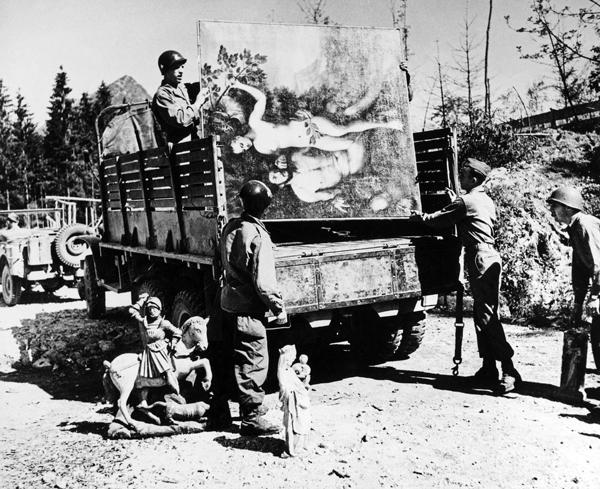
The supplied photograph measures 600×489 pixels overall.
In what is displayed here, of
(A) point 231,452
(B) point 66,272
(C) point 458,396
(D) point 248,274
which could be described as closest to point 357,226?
(C) point 458,396

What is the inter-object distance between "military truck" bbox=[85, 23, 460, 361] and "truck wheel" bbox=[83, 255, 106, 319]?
2.48 metres

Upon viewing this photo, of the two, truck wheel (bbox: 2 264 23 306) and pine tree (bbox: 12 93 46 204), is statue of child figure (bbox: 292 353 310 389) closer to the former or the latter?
truck wheel (bbox: 2 264 23 306)

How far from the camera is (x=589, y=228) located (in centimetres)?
540

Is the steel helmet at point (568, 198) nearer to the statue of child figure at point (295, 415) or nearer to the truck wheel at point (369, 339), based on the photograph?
the truck wheel at point (369, 339)

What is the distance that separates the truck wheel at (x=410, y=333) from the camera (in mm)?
6730

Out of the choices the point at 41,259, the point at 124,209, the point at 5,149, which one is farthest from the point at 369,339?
the point at 5,149

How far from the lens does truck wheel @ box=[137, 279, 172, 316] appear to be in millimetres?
6629

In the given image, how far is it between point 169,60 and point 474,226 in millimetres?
3541

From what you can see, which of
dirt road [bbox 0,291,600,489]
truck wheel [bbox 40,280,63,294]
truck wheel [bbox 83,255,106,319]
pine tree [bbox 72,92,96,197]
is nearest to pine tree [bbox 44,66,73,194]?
pine tree [bbox 72,92,96,197]

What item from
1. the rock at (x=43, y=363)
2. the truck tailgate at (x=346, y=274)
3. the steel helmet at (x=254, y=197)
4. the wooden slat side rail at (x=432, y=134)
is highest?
the wooden slat side rail at (x=432, y=134)

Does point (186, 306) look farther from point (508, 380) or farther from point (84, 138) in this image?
point (84, 138)

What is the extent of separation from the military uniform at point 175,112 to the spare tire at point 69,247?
7.00m

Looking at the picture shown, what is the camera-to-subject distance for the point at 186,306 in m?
6.16

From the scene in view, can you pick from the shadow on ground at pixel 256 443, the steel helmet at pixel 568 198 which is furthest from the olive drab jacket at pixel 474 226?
the shadow on ground at pixel 256 443
